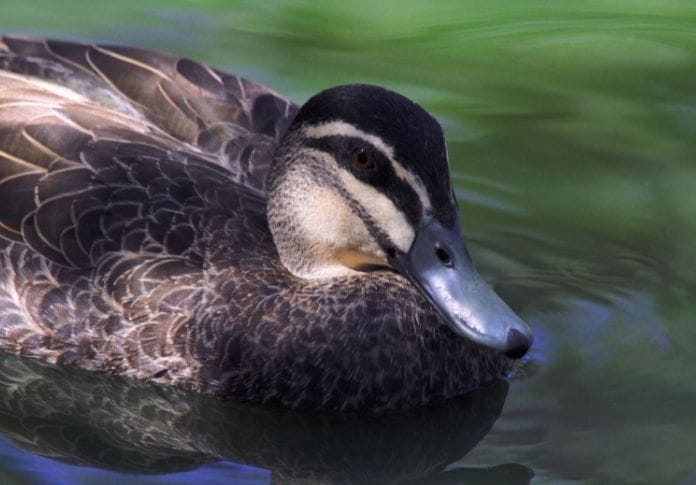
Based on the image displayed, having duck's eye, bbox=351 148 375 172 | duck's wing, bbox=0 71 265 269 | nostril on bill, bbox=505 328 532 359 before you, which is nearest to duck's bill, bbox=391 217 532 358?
nostril on bill, bbox=505 328 532 359

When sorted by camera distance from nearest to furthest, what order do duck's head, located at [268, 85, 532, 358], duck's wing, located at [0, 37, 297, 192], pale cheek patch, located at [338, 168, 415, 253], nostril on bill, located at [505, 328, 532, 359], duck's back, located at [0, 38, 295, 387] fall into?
nostril on bill, located at [505, 328, 532, 359] → duck's head, located at [268, 85, 532, 358] → pale cheek patch, located at [338, 168, 415, 253] → duck's back, located at [0, 38, 295, 387] → duck's wing, located at [0, 37, 297, 192]

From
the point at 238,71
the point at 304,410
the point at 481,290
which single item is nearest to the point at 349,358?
the point at 304,410

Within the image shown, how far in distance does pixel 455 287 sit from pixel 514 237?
2047 mm

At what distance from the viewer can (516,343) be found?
6.73 metres

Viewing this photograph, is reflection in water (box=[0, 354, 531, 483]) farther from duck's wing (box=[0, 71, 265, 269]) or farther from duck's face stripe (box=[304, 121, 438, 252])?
duck's face stripe (box=[304, 121, 438, 252])

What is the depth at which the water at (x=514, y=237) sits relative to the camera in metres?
7.07

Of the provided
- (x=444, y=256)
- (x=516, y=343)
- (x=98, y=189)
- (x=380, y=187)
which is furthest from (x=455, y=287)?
(x=98, y=189)

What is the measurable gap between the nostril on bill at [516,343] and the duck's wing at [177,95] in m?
1.92

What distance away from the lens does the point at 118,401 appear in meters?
7.50

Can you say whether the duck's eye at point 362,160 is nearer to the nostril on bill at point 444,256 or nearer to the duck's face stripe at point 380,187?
the duck's face stripe at point 380,187

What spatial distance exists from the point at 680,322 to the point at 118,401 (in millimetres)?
2668

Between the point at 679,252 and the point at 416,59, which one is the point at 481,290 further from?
the point at 416,59

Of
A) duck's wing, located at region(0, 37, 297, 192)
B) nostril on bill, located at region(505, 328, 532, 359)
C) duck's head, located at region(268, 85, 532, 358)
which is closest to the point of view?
nostril on bill, located at region(505, 328, 532, 359)

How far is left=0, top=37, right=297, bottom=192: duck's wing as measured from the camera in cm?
838
